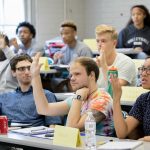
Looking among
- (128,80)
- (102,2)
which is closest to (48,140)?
(128,80)

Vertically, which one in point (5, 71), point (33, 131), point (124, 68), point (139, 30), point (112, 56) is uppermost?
point (139, 30)

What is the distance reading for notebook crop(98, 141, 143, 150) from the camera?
6.50 feet

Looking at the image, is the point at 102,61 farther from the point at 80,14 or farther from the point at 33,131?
the point at 80,14

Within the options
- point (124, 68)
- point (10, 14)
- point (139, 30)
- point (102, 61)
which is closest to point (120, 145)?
point (102, 61)

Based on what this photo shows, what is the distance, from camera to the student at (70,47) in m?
5.16

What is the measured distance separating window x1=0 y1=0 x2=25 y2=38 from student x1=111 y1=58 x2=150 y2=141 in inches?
199

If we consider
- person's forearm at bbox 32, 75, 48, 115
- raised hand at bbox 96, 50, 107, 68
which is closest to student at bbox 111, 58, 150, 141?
person's forearm at bbox 32, 75, 48, 115

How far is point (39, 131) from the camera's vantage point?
7.89 feet

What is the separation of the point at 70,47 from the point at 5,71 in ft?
3.80

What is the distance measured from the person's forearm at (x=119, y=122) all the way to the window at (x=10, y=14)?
203 inches

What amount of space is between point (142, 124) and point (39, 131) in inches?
25.1

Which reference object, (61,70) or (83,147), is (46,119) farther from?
(61,70)

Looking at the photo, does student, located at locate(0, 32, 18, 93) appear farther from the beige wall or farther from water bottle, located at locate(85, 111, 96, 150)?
the beige wall

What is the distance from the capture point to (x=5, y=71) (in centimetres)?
445
